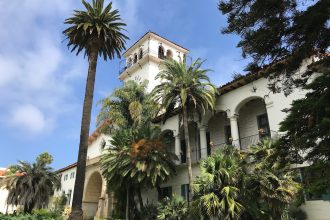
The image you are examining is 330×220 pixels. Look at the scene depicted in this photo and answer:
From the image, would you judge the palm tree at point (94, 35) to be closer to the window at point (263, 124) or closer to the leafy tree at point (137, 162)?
the leafy tree at point (137, 162)

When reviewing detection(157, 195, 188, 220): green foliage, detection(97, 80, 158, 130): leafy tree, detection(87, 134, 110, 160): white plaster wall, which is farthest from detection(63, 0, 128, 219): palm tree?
detection(87, 134, 110, 160): white plaster wall

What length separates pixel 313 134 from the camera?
5910 millimetres

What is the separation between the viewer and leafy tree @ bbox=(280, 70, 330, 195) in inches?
220

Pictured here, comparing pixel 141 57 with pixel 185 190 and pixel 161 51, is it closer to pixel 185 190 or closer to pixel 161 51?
pixel 161 51

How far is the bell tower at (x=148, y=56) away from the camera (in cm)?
3722

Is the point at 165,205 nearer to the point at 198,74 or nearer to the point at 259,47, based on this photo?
the point at 198,74

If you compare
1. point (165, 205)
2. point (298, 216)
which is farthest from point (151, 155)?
point (298, 216)

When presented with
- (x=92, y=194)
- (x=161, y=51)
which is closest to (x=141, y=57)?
(x=161, y=51)

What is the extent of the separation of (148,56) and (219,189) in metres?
24.1

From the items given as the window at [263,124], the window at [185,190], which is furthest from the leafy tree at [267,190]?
the window at [185,190]

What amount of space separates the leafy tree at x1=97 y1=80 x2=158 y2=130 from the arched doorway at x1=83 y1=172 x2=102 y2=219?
43.3 ft

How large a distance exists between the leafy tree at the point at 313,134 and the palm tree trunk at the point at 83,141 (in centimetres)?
1236

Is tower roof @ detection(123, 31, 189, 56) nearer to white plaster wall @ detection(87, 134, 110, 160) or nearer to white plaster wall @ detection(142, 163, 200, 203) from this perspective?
white plaster wall @ detection(87, 134, 110, 160)

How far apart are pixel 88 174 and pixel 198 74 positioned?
22119 mm
